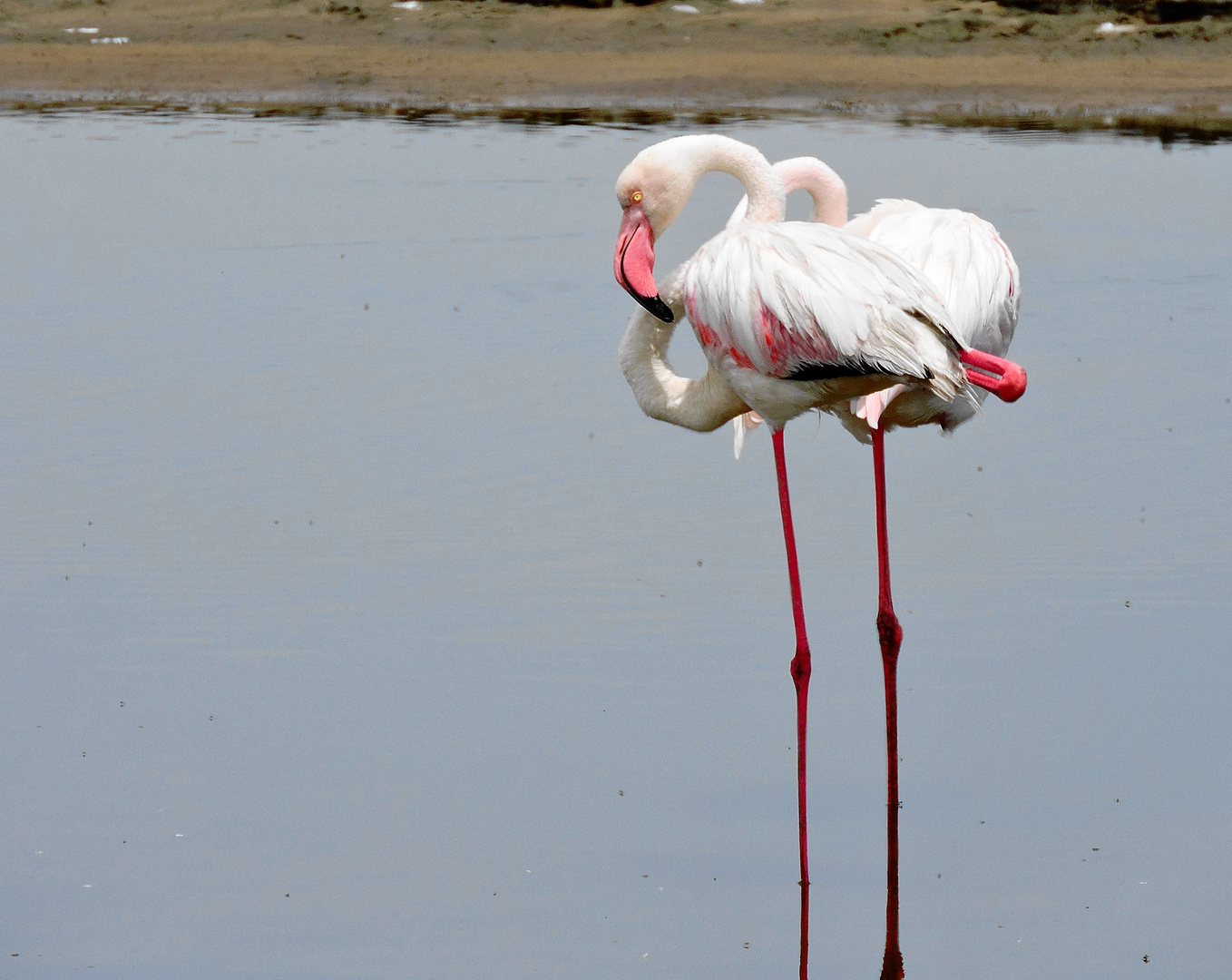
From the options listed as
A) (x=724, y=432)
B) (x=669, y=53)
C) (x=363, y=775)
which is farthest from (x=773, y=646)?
(x=669, y=53)

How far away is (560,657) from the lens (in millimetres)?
4789

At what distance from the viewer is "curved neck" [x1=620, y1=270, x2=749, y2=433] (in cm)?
468

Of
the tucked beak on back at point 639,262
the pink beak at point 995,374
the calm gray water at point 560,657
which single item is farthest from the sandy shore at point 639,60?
the pink beak at point 995,374

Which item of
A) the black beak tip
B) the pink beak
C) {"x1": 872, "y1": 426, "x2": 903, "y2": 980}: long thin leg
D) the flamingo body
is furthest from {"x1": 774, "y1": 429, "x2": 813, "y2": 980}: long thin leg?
the pink beak

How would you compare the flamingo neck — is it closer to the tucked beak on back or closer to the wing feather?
the tucked beak on back

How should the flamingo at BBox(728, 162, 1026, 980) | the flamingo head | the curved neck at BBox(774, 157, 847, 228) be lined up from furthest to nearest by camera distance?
the curved neck at BBox(774, 157, 847, 228), the flamingo head, the flamingo at BBox(728, 162, 1026, 980)

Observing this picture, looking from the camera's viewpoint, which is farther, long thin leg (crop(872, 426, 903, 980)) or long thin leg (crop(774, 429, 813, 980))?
long thin leg (crop(774, 429, 813, 980))

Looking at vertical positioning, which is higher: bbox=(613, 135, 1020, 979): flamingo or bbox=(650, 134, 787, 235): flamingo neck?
bbox=(650, 134, 787, 235): flamingo neck

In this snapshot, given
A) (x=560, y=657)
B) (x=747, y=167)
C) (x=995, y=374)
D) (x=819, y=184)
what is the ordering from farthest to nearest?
1. (x=819, y=184)
2. (x=560, y=657)
3. (x=747, y=167)
4. (x=995, y=374)

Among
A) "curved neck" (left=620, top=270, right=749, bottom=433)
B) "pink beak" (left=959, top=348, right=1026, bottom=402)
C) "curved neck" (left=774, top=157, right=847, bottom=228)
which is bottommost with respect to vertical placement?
"curved neck" (left=620, top=270, right=749, bottom=433)

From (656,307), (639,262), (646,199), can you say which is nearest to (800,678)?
(656,307)

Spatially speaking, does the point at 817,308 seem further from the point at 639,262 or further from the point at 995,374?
the point at 639,262

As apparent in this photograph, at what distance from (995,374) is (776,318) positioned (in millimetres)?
504

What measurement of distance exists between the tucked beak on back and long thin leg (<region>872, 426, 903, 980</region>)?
650 mm
